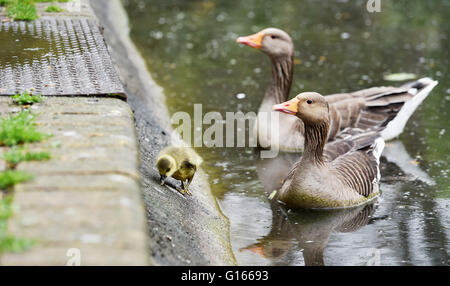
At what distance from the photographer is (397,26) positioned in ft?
43.9

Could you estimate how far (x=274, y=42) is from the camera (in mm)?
8391

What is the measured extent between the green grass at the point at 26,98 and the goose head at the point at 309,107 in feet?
7.50

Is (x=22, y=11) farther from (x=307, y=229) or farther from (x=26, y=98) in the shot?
(x=307, y=229)

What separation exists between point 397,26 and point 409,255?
891cm

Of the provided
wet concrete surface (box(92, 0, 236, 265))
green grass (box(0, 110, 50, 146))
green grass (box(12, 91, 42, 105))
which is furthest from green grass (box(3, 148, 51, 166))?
green grass (box(12, 91, 42, 105))

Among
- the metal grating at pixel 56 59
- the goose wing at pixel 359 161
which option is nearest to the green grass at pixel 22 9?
the metal grating at pixel 56 59

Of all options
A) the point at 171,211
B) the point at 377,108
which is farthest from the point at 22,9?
the point at 377,108

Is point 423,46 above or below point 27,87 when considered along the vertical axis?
below

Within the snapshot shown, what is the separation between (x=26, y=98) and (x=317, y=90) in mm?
5671

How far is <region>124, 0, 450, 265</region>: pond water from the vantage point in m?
5.71

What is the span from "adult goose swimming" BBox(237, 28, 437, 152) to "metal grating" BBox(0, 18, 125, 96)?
7.50 feet

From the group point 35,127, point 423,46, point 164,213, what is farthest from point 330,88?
point 35,127
